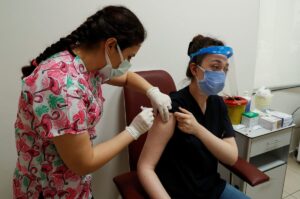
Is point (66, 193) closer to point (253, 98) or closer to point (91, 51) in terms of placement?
point (91, 51)

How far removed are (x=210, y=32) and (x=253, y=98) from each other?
77cm

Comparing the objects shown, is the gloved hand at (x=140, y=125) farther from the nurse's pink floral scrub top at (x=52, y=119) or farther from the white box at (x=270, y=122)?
the white box at (x=270, y=122)

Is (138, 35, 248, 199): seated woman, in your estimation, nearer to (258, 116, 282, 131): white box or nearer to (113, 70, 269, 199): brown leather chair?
(113, 70, 269, 199): brown leather chair

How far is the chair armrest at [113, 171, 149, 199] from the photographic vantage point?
3.86ft

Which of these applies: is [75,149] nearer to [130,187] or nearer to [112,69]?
[112,69]

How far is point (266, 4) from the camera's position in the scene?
213 cm

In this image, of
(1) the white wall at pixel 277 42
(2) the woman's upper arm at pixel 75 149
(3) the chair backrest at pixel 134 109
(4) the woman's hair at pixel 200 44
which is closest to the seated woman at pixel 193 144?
(4) the woman's hair at pixel 200 44

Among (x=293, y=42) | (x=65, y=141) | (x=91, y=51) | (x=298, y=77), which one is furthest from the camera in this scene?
(x=298, y=77)

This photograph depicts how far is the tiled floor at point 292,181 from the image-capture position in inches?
86.1

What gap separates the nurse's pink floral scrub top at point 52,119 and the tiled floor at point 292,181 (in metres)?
1.92

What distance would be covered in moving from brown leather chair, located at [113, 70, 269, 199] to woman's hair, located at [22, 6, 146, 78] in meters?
0.67

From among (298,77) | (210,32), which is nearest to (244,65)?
(210,32)

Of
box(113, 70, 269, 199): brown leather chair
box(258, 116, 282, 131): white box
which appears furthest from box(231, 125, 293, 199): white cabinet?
box(113, 70, 269, 199): brown leather chair

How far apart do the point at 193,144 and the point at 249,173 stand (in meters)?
0.35
